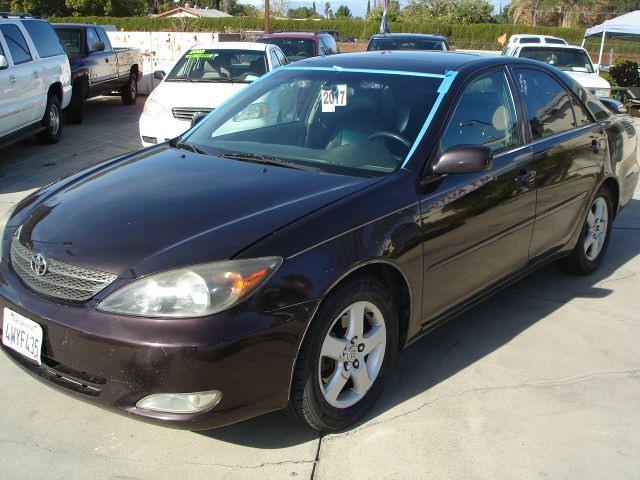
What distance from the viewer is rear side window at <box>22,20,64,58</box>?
9.62 metres

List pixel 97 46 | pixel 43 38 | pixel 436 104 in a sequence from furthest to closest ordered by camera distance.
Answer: pixel 97 46
pixel 43 38
pixel 436 104

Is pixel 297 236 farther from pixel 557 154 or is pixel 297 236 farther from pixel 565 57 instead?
pixel 565 57

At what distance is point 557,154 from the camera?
14.3ft

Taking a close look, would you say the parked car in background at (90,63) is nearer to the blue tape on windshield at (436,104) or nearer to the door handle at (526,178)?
the blue tape on windshield at (436,104)

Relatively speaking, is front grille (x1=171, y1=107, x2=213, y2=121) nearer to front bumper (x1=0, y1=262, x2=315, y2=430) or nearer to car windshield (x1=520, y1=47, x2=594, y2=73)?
front bumper (x1=0, y1=262, x2=315, y2=430)

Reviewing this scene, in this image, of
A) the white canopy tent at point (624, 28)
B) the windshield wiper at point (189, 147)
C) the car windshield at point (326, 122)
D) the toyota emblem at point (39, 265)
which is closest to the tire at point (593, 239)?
the car windshield at point (326, 122)

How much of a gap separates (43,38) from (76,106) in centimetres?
236

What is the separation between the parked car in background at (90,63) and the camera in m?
12.3

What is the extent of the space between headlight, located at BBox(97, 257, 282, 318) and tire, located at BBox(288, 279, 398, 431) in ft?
1.26

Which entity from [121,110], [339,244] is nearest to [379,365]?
[339,244]

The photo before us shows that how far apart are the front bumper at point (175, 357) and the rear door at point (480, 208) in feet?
3.19

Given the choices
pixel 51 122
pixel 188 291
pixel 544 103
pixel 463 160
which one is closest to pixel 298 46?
pixel 51 122

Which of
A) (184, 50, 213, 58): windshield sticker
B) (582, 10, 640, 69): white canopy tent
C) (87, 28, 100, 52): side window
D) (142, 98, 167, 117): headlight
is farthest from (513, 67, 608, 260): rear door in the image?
(582, 10, 640, 69): white canopy tent

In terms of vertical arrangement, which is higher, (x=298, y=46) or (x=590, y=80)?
(x=298, y=46)
